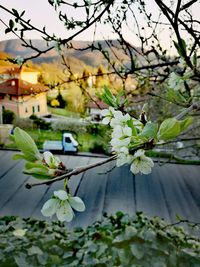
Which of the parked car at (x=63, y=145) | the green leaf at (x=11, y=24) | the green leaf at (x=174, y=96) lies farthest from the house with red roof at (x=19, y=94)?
the green leaf at (x=174, y=96)

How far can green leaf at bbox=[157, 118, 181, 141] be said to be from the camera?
238 mm

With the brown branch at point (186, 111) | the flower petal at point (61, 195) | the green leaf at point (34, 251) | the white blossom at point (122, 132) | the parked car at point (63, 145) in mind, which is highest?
the brown branch at point (186, 111)

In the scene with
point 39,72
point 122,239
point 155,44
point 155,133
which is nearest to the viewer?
point 155,133

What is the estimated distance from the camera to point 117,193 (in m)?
2.51

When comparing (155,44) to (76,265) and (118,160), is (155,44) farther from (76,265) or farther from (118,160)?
(118,160)

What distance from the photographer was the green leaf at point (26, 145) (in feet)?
0.89

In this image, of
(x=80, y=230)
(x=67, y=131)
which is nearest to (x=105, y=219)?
(x=80, y=230)

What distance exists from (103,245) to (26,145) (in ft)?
4.89

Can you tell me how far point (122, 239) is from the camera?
1.69 metres

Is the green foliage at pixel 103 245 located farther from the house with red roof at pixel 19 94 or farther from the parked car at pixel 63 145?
the parked car at pixel 63 145

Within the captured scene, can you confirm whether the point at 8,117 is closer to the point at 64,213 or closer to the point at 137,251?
the point at 137,251

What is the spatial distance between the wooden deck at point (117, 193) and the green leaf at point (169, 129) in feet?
6.19

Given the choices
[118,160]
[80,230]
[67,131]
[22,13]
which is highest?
[22,13]

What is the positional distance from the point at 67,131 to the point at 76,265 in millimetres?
2767
